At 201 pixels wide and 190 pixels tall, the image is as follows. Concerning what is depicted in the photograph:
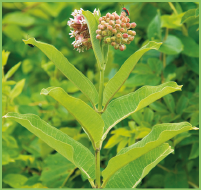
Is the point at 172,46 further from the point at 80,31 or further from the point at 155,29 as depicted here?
the point at 80,31

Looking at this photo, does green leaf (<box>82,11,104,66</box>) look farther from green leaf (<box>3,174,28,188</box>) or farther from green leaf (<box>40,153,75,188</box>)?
green leaf (<box>3,174,28,188</box>)

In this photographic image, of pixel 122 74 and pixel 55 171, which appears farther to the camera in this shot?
pixel 55 171

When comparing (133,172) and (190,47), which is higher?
(190,47)

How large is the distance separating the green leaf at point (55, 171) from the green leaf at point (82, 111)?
58cm

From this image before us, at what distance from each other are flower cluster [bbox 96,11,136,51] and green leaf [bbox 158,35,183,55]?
0.58 m

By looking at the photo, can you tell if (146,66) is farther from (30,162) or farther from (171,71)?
(30,162)

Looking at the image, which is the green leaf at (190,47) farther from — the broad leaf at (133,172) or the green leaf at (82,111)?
the green leaf at (82,111)

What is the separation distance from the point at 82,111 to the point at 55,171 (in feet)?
2.28

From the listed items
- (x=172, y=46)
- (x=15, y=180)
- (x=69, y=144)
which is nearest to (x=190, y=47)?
(x=172, y=46)

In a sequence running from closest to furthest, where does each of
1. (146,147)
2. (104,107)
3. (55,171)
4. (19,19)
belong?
(146,147), (104,107), (55,171), (19,19)

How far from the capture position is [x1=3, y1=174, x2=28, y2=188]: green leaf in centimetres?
143

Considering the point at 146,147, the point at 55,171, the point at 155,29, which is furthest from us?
the point at 155,29

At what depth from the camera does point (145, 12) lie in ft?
5.82

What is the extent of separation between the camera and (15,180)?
4.72 ft
